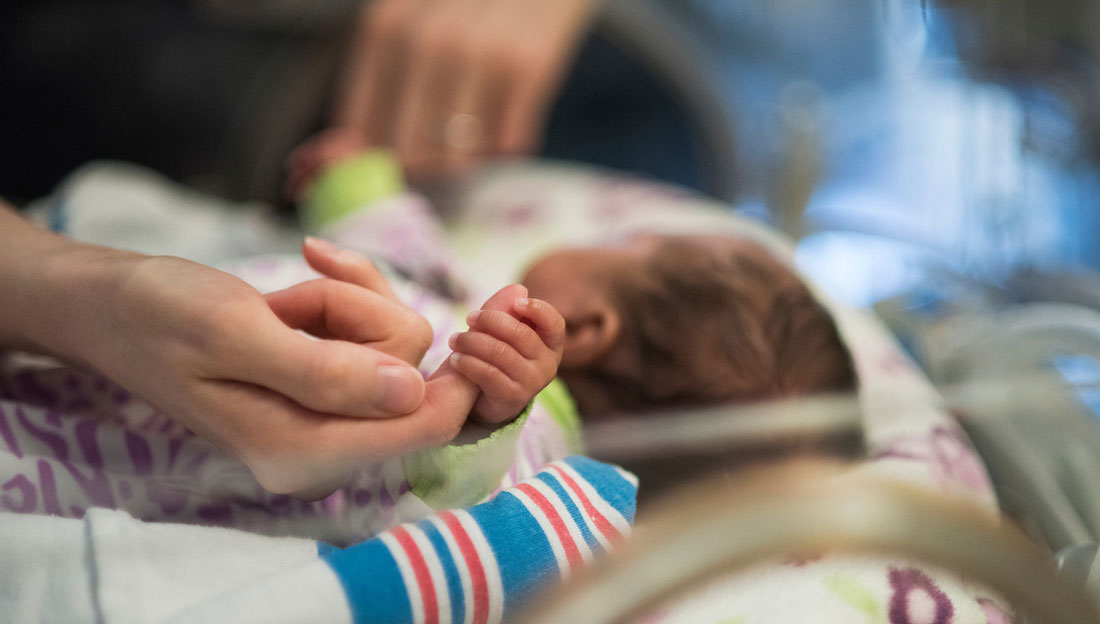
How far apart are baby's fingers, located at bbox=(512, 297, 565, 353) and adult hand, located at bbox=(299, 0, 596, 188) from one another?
75cm

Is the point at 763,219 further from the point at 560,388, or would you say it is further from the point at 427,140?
the point at 560,388

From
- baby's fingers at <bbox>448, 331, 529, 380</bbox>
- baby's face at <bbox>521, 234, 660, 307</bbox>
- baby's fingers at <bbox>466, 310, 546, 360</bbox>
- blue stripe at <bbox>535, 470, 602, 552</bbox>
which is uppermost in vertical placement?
baby's fingers at <bbox>466, 310, 546, 360</bbox>

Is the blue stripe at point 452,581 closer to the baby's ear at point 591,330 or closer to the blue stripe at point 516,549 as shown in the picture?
the blue stripe at point 516,549

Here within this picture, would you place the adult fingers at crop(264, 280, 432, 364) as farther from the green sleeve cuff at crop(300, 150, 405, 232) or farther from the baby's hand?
the green sleeve cuff at crop(300, 150, 405, 232)

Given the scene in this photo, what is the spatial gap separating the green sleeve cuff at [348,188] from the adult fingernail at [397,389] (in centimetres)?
60

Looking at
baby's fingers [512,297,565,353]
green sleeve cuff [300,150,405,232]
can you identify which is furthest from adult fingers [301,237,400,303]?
green sleeve cuff [300,150,405,232]

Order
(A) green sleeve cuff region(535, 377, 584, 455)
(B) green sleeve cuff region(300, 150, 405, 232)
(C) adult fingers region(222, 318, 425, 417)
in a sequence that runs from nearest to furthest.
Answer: (C) adult fingers region(222, 318, 425, 417) < (A) green sleeve cuff region(535, 377, 584, 455) < (B) green sleeve cuff region(300, 150, 405, 232)

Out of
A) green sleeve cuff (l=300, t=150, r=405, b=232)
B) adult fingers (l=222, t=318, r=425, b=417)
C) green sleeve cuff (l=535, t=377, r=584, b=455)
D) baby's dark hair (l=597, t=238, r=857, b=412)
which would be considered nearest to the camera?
adult fingers (l=222, t=318, r=425, b=417)

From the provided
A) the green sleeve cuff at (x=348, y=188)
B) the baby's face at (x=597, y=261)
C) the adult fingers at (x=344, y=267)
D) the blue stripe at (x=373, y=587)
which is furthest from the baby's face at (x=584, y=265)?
the green sleeve cuff at (x=348, y=188)

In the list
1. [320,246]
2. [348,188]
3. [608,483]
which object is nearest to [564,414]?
[608,483]

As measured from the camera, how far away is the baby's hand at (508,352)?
37 cm

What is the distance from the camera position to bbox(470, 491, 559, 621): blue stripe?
361 millimetres

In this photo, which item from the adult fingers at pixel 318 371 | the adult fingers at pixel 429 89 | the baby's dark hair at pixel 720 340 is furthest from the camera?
the adult fingers at pixel 429 89

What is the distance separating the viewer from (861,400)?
574 mm
